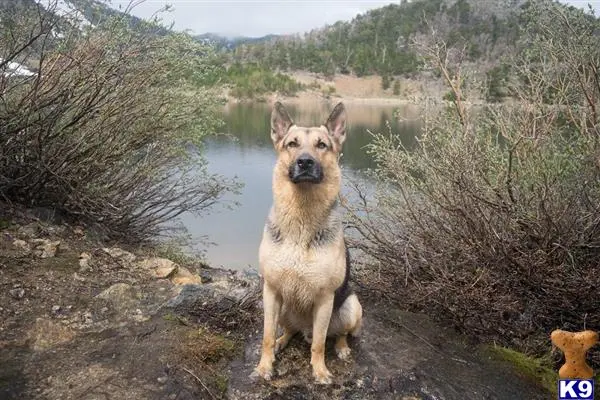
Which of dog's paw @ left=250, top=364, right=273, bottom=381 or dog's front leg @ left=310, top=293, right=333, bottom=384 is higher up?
dog's front leg @ left=310, top=293, right=333, bottom=384

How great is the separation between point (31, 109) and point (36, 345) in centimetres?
302

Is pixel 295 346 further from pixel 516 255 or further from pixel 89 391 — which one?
pixel 516 255

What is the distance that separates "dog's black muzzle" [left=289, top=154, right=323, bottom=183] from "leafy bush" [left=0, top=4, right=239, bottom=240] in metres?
3.21

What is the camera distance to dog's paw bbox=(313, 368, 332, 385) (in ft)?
12.9

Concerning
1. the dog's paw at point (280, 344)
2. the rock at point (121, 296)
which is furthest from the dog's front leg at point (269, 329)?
the rock at point (121, 296)

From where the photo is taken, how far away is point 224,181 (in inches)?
406

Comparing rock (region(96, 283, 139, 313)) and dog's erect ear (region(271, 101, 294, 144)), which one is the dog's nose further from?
rock (region(96, 283, 139, 313))

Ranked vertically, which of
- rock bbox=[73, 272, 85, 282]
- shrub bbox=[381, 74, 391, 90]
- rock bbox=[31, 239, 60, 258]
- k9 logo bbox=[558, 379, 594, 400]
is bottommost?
k9 logo bbox=[558, 379, 594, 400]

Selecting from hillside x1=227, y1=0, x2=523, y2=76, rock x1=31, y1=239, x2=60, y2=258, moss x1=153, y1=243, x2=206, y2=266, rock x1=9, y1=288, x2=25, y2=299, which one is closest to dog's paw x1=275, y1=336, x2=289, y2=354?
rock x1=9, y1=288, x2=25, y2=299

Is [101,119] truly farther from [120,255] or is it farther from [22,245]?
[22,245]

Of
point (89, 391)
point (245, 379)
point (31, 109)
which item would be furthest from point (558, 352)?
point (31, 109)

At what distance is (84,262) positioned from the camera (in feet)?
18.4

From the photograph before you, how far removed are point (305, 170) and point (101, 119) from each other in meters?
4.31

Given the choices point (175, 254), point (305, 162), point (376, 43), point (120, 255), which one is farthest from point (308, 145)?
point (376, 43)
